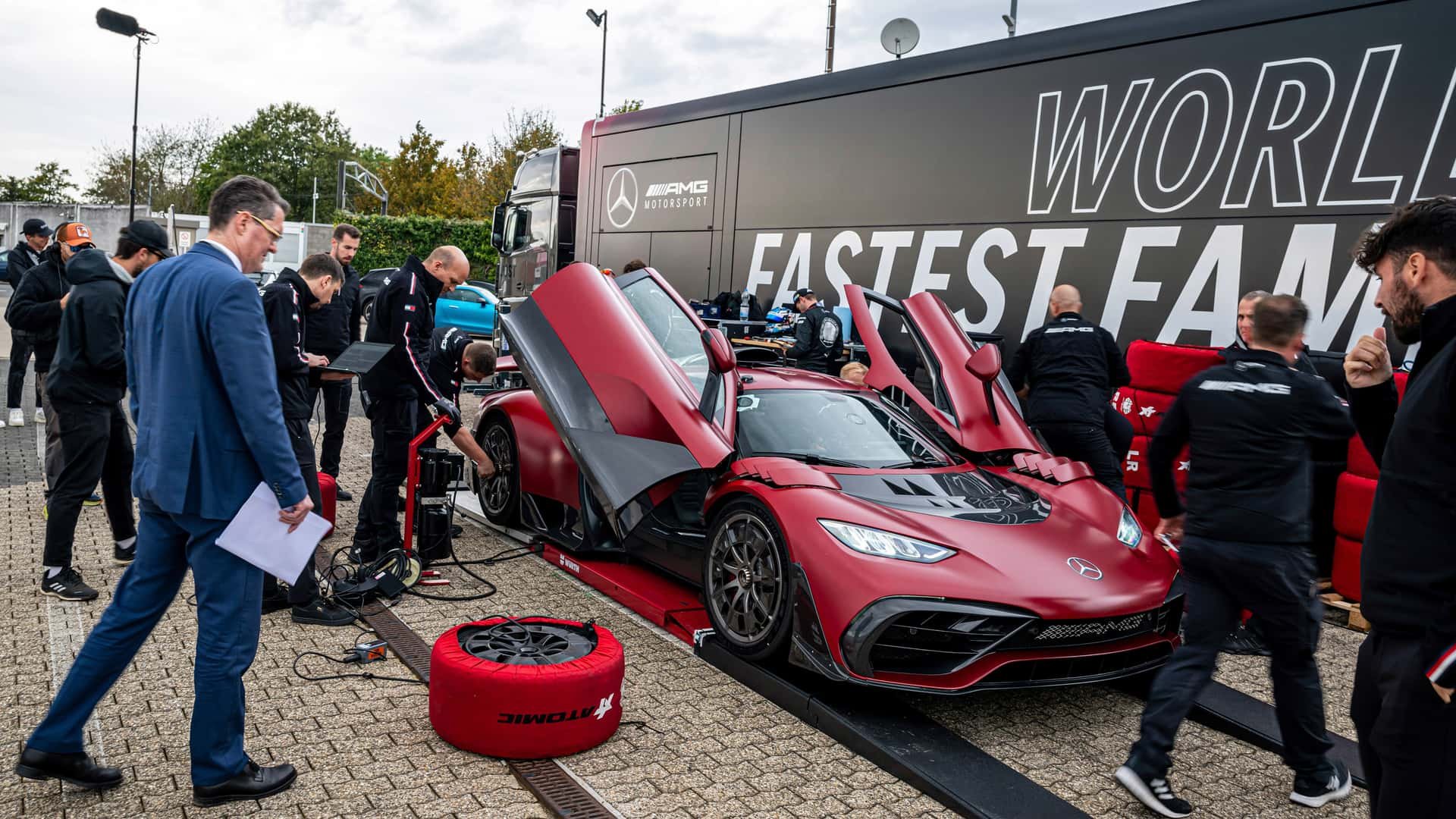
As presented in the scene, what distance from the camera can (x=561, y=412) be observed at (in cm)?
493

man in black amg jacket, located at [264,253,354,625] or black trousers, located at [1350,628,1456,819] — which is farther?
man in black amg jacket, located at [264,253,354,625]

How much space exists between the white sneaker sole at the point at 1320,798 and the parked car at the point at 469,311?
1453 cm

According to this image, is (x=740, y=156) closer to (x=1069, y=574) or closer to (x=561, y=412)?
(x=561, y=412)

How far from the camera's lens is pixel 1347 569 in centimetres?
571

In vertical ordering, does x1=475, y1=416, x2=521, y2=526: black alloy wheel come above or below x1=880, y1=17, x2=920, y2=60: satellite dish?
below

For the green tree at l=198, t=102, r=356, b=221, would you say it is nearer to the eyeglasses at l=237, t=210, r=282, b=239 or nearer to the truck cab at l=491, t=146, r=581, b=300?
the truck cab at l=491, t=146, r=581, b=300

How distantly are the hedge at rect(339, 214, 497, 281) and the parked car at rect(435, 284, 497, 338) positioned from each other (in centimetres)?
1531

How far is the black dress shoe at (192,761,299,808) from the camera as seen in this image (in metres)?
2.96

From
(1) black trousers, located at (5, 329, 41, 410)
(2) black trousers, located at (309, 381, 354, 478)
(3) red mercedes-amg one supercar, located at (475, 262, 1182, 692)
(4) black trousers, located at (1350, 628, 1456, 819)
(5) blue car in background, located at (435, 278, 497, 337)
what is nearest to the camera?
(4) black trousers, located at (1350, 628, 1456, 819)

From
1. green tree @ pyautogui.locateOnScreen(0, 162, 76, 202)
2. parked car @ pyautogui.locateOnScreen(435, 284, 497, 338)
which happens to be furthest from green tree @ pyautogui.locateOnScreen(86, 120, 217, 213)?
parked car @ pyautogui.locateOnScreen(435, 284, 497, 338)

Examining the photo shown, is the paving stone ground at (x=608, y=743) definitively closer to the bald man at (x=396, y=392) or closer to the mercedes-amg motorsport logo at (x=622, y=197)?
the bald man at (x=396, y=392)

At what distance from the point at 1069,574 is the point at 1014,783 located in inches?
34.5

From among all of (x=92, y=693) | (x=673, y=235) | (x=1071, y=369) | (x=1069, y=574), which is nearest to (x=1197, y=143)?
(x=1071, y=369)

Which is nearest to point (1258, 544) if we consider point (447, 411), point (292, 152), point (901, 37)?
point (447, 411)
